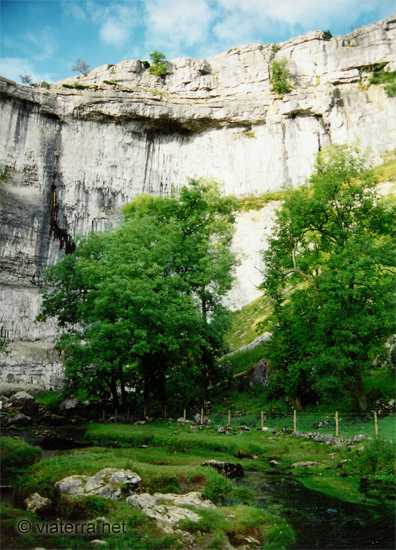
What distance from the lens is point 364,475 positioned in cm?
1372

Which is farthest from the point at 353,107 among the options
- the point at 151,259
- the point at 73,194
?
the point at 151,259

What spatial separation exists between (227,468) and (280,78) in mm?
55202

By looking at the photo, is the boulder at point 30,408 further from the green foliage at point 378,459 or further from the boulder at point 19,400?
the green foliage at point 378,459

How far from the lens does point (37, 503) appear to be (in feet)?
32.1

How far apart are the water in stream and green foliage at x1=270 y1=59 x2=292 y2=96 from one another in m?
54.2

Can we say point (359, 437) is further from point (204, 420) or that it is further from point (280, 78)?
Result: point (280, 78)

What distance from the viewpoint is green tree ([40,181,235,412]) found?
81.3 ft

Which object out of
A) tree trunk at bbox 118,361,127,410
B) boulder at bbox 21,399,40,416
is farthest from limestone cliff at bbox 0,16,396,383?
tree trunk at bbox 118,361,127,410

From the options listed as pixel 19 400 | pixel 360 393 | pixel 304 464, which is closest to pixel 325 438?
pixel 304 464

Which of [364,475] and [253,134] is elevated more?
[253,134]

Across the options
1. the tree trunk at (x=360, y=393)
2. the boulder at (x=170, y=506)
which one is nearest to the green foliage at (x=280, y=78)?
the tree trunk at (x=360, y=393)

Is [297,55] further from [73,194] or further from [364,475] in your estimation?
[364,475]

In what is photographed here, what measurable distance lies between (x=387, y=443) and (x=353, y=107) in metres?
51.3

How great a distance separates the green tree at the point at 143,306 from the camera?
2478 centimetres
